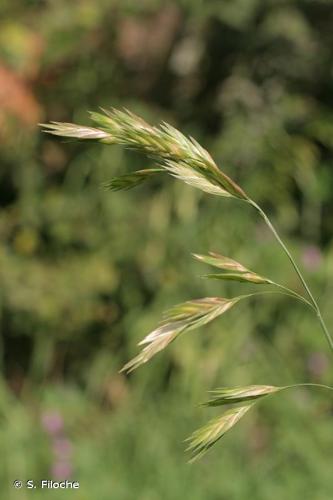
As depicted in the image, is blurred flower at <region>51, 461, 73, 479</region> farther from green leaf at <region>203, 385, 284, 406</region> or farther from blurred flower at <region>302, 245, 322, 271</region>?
green leaf at <region>203, 385, 284, 406</region>

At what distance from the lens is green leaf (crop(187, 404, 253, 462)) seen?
3.13 feet

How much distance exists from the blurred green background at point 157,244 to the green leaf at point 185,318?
2.10 metres

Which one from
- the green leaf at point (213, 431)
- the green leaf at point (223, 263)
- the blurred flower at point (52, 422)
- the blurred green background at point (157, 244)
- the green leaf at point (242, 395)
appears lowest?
the blurred flower at point (52, 422)

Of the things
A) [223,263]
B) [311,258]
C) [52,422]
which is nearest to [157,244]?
[311,258]

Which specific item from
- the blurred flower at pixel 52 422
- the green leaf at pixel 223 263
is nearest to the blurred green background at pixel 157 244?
the blurred flower at pixel 52 422

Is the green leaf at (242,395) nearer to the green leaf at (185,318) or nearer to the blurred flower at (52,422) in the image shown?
the green leaf at (185,318)

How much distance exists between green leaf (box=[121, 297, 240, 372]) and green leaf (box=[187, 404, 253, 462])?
0.09 m

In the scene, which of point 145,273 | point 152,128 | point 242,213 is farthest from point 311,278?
point 152,128

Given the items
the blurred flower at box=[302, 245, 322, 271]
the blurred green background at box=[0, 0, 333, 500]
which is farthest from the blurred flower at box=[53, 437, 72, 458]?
the blurred flower at box=[302, 245, 322, 271]

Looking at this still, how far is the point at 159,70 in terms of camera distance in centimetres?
520

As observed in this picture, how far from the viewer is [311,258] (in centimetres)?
411

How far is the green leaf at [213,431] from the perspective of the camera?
3.13 ft

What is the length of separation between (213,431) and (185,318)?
0.12 metres

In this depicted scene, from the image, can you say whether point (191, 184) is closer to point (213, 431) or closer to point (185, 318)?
point (185, 318)
